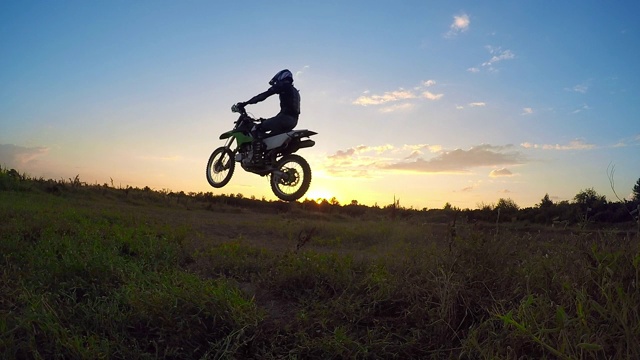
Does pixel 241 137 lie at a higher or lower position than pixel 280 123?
lower

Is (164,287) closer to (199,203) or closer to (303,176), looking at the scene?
(303,176)

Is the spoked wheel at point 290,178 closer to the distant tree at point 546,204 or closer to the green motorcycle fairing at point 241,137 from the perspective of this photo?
the green motorcycle fairing at point 241,137

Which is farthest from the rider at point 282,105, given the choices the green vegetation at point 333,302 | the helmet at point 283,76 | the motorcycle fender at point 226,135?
the green vegetation at point 333,302

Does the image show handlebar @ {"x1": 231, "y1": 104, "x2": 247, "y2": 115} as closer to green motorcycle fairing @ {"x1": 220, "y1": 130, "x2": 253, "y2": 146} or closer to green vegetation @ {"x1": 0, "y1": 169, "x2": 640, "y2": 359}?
green motorcycle fairing @ {"x1": 220, "y1": 130, "x2": 253, "y2": 146}

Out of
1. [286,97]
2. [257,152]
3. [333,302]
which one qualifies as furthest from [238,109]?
[333,302]

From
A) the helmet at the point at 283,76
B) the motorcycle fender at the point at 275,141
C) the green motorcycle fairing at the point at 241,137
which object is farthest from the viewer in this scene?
the green motorcycle fairing at the point at 241,137

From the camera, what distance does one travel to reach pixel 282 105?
7035 mm

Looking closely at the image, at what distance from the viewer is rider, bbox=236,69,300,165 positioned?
6652 millimetres

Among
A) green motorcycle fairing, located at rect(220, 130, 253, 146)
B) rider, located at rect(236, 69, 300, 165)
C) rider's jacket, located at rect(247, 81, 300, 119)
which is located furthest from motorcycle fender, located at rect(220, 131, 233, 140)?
rider's jacket, located at rect(247, 81, 300, 119)

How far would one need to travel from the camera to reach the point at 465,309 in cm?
582

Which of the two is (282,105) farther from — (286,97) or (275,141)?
(275,141)

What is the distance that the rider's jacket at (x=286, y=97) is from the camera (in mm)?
6723

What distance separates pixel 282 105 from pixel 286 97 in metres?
0.15

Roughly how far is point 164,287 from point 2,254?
3.81 metres
